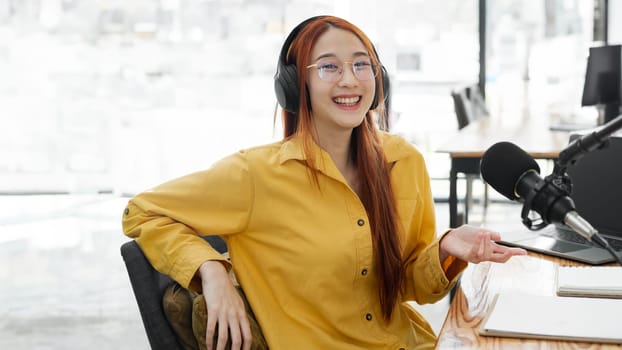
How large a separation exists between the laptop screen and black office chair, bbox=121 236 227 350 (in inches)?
43.6

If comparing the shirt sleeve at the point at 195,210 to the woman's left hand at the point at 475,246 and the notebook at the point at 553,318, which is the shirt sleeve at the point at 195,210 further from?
the notebook at the point at 553,318

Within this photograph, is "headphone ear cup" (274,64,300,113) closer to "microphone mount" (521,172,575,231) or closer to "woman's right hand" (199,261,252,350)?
"woman's right hand" (199,261,252,350)

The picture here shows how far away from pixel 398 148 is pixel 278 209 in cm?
32

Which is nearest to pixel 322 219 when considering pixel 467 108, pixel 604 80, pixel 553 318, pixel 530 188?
pixel 553 318

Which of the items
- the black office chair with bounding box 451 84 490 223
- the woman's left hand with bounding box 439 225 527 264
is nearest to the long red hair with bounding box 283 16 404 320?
the woman's left hand with bounding box 439 225 527 264

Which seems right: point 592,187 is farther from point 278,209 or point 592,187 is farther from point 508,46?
point 508,46

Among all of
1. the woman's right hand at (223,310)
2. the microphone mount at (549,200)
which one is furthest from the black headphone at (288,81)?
the microphone mount at (549,200)

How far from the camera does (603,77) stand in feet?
13.6

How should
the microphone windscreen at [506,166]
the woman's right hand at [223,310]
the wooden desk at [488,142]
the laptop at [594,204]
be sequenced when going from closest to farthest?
1. the microphone windscreen at [506,166]
2. the woman's right hand at [223,310]
3. the laptop at [594,204]
4. the wooden desk at [488,142]

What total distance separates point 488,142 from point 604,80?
93 centimetres

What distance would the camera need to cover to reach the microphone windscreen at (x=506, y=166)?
1156 mm

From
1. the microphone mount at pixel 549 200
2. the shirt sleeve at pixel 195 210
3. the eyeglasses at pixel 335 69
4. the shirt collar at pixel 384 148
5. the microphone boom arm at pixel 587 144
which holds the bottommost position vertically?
the shirt sleeve at pixel 195 210

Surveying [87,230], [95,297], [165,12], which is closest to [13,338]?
[95,297]

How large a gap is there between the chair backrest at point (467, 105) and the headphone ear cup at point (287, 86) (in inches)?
119
